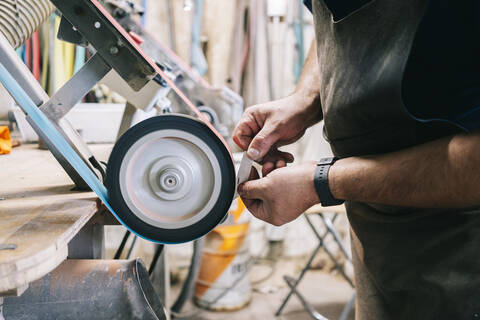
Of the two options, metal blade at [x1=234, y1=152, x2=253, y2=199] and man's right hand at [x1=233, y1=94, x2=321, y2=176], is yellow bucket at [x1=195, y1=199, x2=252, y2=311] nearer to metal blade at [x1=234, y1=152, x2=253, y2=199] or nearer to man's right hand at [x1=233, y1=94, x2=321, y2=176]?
man's right hand at [x1=233, y1=94, x2=321, y2=176]

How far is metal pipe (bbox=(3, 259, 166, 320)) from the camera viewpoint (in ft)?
2.64

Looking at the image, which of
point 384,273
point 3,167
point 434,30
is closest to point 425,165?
point 434,30

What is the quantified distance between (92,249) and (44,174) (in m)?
0.43

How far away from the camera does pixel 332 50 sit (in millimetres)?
996

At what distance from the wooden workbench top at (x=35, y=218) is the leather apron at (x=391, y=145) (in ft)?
2.02

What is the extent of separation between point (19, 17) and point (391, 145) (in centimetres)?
104

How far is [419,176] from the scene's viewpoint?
30.8 inches

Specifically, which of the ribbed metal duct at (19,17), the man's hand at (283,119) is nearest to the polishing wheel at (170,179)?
the man's hand at (283,119)

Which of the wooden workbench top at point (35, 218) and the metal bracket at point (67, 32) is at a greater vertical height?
the metal bracket at point (67, 32)

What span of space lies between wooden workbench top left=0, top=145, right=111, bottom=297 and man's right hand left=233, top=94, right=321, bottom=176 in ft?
1.51

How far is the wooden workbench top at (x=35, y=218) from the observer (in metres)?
0.55

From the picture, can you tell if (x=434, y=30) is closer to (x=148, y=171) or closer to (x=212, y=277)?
(x=148, y=171)

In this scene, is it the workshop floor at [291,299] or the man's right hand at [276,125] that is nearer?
the man's right hand at [276,125]

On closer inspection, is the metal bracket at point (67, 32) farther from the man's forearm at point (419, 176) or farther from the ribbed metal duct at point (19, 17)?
the man's forearm at point (419, 176)
